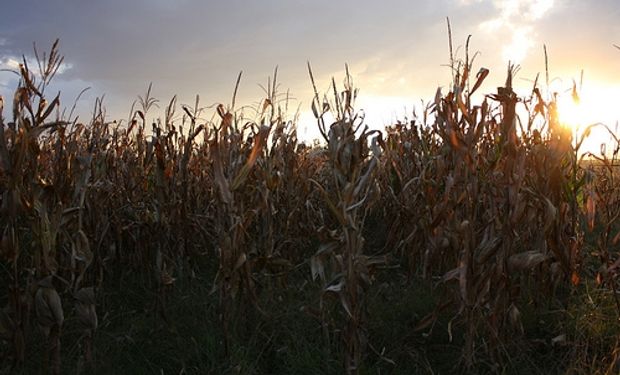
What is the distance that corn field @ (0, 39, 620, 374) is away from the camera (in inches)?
122

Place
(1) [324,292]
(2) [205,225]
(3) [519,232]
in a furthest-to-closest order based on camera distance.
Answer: (2) [205,225] < (3) [519,232] < (1) [324,292]

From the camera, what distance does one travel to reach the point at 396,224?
523 cm

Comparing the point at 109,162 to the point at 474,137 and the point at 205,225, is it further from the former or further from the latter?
the point at 474,137

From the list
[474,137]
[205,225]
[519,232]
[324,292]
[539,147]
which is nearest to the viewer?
[324,292]

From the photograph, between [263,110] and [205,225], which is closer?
[263,110]

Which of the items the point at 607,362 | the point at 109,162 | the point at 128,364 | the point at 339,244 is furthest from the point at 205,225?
the point at 607,362

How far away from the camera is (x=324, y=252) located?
329 cm

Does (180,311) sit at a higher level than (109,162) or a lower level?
lower

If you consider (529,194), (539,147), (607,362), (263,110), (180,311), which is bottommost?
(607,362)

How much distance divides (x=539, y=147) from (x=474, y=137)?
84 centimetres

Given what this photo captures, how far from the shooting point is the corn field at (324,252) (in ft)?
10.2

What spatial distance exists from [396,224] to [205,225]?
178 cm

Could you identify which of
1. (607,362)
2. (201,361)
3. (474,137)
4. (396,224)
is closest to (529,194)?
(474,137)

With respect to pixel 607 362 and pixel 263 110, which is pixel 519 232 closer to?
pixel 607 362
